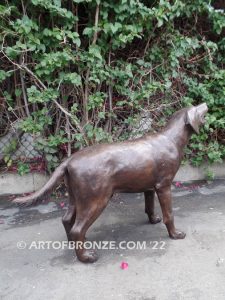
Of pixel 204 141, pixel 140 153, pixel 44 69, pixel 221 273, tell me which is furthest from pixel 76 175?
pixel 204 141

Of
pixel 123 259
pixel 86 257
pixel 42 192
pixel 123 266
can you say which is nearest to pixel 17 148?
pixel 42 192

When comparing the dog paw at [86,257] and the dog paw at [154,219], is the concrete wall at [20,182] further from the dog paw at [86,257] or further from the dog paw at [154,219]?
the dog paw at [86,257]

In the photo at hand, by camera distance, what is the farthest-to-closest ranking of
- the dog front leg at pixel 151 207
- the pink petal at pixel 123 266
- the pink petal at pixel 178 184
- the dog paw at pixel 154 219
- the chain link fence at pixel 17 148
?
the pink petal at pixel 178 184 → the chain link fence at pixel 17 148 → the dog paw at pixel 154 219 → the dog front leg at pixel 151 207 → the pink petal at pixel 123 266

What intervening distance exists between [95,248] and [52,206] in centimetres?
139

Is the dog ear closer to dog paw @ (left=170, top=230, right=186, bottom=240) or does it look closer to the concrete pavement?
dog paw @ (left=170, top=230, right=186, bottom=240)

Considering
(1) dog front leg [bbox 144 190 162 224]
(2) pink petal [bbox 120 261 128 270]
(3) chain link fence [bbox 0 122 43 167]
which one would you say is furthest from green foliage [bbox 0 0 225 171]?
(2) pink petal [bbox 120 261 128 270]

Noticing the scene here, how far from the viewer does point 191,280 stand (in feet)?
9.48

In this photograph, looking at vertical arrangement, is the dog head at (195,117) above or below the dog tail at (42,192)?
above

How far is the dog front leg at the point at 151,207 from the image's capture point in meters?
3.71

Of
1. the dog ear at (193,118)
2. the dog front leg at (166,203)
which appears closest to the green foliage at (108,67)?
the dog ear at (193,118)

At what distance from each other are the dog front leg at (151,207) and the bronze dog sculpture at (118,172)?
0.36 meters

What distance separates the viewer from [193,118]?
10.9 feet

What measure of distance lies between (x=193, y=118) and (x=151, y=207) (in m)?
1.13

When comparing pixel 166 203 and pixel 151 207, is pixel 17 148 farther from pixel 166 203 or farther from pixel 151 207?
pixel 166 203
